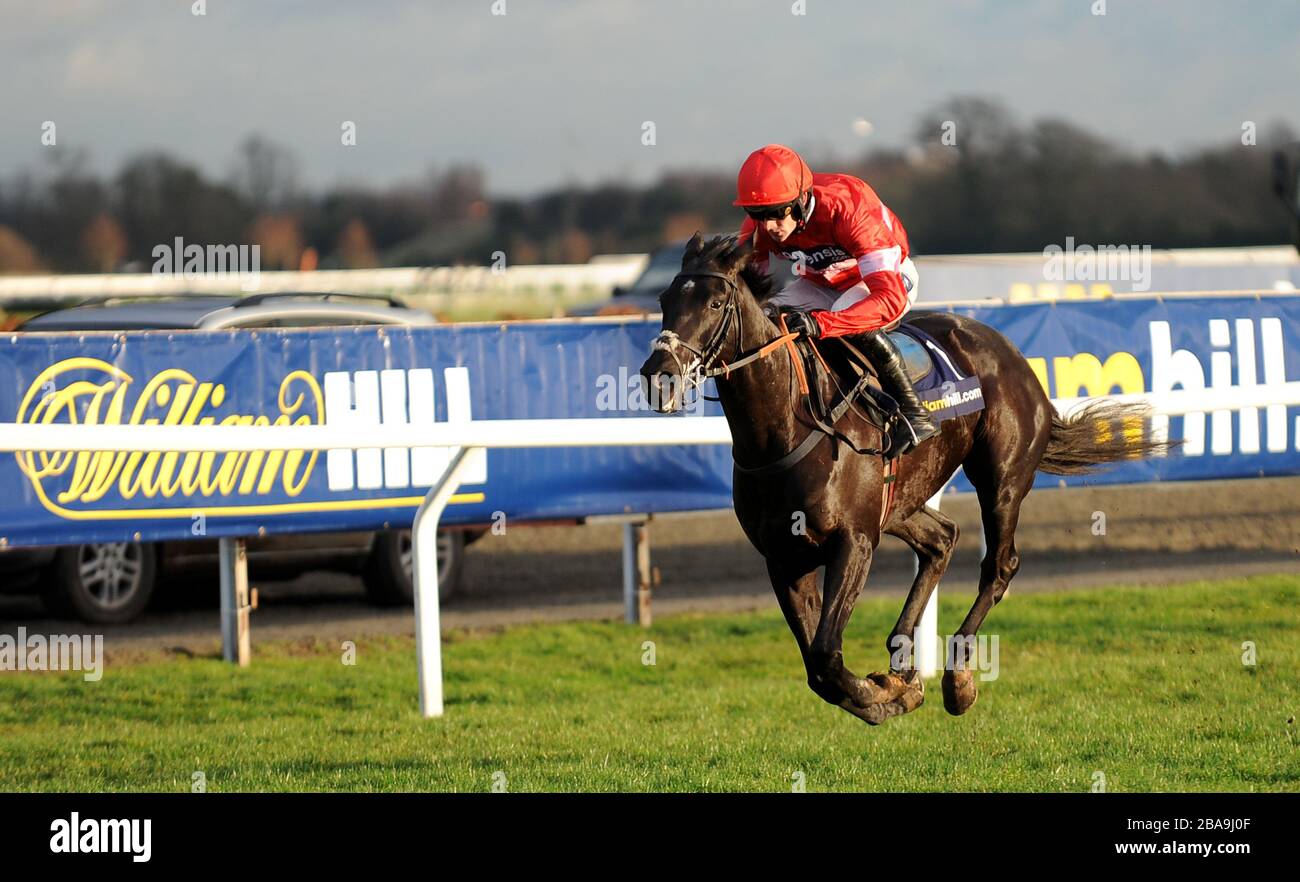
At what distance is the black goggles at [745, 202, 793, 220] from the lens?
5.41 meters

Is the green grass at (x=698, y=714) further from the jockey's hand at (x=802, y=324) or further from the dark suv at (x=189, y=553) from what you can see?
the jockey's hand at (x=802, y=324)

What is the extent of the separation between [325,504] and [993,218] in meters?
21.7

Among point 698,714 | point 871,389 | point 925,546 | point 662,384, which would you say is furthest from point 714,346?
point 698,714

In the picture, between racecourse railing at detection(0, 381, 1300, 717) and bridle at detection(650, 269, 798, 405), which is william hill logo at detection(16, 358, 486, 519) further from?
bridle at detection(650, 269, 798, 405)

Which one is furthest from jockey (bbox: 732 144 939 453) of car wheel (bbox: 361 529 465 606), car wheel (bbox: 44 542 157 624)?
car wheel (bbox: 44 542 157 624)

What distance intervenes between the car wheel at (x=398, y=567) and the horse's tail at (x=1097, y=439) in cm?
441

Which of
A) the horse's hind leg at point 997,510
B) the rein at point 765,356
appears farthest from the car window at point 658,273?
the rein at point 765,356

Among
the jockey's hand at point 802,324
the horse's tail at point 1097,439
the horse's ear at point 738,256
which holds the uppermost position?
the horse's ear at point 738,256

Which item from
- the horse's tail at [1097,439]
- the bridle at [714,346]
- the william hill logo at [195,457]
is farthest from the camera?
the william hill logo at [195,457]

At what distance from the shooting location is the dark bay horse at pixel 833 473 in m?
5.15

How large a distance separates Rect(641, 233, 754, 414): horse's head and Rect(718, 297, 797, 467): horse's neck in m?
0.12
